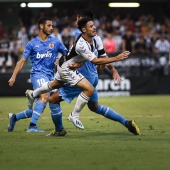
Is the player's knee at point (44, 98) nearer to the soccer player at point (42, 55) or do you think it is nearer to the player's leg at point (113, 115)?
the soccer player at point (42, 55)

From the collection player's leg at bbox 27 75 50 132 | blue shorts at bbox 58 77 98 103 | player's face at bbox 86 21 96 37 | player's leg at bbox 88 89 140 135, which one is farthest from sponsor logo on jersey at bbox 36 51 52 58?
player's face at bbox 86 21 96 37

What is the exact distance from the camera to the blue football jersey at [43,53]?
12.0 metres

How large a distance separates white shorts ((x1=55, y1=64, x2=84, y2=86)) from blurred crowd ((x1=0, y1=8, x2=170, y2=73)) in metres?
13.8

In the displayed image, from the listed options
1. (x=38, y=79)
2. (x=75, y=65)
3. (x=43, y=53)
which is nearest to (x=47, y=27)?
(x=43, y=53)

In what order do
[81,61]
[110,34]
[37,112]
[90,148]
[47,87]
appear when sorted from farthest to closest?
[110,34], [37,112], [47,87], [81,61], [90,148]

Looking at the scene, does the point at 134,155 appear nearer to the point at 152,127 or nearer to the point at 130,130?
the point at 130,130

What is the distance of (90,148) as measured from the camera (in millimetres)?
8828

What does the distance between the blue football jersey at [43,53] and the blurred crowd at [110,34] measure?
1197 centimetres

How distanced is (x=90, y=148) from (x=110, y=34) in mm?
17466

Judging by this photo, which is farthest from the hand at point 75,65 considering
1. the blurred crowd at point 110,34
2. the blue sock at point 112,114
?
the blurred crowd at point 110,34

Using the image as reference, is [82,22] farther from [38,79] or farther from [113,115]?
[38,79]

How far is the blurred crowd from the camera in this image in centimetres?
2516

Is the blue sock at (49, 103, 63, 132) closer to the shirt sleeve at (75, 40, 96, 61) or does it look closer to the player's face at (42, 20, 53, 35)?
the shirt sleeve at (75, 40, 96, 61)

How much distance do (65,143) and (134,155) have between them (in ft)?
5.61
